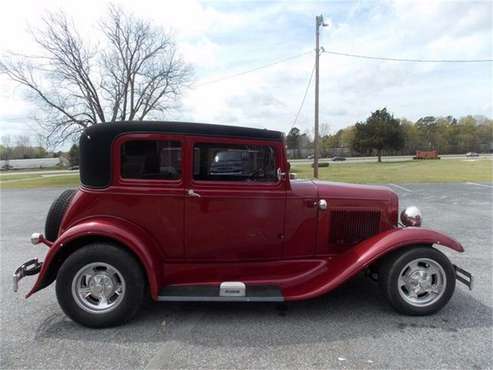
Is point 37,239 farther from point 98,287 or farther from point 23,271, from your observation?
point 98,287

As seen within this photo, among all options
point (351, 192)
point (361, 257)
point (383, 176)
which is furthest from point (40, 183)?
point (361, 257)

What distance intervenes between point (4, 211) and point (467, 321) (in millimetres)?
12129

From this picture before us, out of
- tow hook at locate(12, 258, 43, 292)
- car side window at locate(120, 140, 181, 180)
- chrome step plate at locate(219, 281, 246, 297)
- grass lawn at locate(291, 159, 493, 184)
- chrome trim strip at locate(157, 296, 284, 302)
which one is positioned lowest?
chrome trim strip at locate(157, 296, 284, 302)

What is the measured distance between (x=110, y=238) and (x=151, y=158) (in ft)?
2.80

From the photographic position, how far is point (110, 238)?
10.6 feet

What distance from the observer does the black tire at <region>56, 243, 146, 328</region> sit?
3164mm

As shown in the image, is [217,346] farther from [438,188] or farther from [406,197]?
[438,188]

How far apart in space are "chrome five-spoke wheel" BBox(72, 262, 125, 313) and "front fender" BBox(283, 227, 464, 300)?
5.33ft

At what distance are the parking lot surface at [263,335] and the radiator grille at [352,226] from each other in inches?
25.7

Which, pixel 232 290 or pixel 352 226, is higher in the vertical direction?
pixel 352 226

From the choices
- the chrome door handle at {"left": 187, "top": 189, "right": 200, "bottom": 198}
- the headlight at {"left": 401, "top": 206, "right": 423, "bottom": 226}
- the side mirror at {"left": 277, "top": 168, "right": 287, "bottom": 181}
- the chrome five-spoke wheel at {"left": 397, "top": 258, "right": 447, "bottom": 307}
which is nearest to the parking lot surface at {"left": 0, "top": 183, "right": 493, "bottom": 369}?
the chrome five-spoke wheel at {"left": 397, "top": 258, "right": 447, "bottom": 307}

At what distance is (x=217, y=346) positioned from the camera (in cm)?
287

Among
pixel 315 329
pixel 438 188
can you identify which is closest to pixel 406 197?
pixel 438 188

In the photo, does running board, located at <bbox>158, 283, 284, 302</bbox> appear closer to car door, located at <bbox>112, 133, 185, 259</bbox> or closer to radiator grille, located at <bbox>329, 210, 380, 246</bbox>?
car door, located at <bbox>112, 133, 185, 259</bbox>
